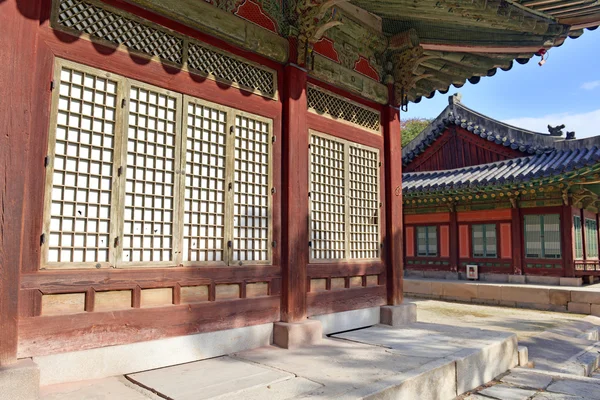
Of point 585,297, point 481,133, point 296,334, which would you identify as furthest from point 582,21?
Answer: point 481,133

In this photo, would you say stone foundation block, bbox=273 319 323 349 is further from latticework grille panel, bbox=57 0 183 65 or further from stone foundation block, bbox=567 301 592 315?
stone foundation block, bbox=567 301 592 315

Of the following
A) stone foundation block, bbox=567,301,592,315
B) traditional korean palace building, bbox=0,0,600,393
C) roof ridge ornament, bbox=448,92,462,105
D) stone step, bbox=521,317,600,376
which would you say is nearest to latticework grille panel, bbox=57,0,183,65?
traditional korean palace building, bbox=0,0,600,393

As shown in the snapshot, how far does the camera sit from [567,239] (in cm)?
1427

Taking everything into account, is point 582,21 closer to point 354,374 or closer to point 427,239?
point 354,374

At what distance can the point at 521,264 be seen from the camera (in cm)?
1533

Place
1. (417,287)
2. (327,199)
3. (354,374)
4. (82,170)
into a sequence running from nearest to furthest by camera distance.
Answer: (82,170) → (354,374) → (327,199) → (417,287)

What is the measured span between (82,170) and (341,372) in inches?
130

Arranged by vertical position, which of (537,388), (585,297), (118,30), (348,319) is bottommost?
(537,388)

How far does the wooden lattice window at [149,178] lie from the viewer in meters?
4.02

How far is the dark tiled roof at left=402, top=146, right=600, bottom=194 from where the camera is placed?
13.8 meters

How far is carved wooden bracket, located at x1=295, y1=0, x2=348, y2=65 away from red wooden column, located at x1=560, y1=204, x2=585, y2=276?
12.2 meters

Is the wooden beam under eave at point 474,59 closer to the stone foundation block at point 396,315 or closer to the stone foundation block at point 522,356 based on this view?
the stone foundation block at point 396,315

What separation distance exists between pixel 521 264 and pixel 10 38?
16.2m

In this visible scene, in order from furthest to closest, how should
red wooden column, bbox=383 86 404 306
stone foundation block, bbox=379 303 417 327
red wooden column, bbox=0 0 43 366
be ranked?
red wooden column, bbox=383 86 404 306, stone foundation block, bbox=379 303 417 327, red wooden column, bbox=0 0 43 366
